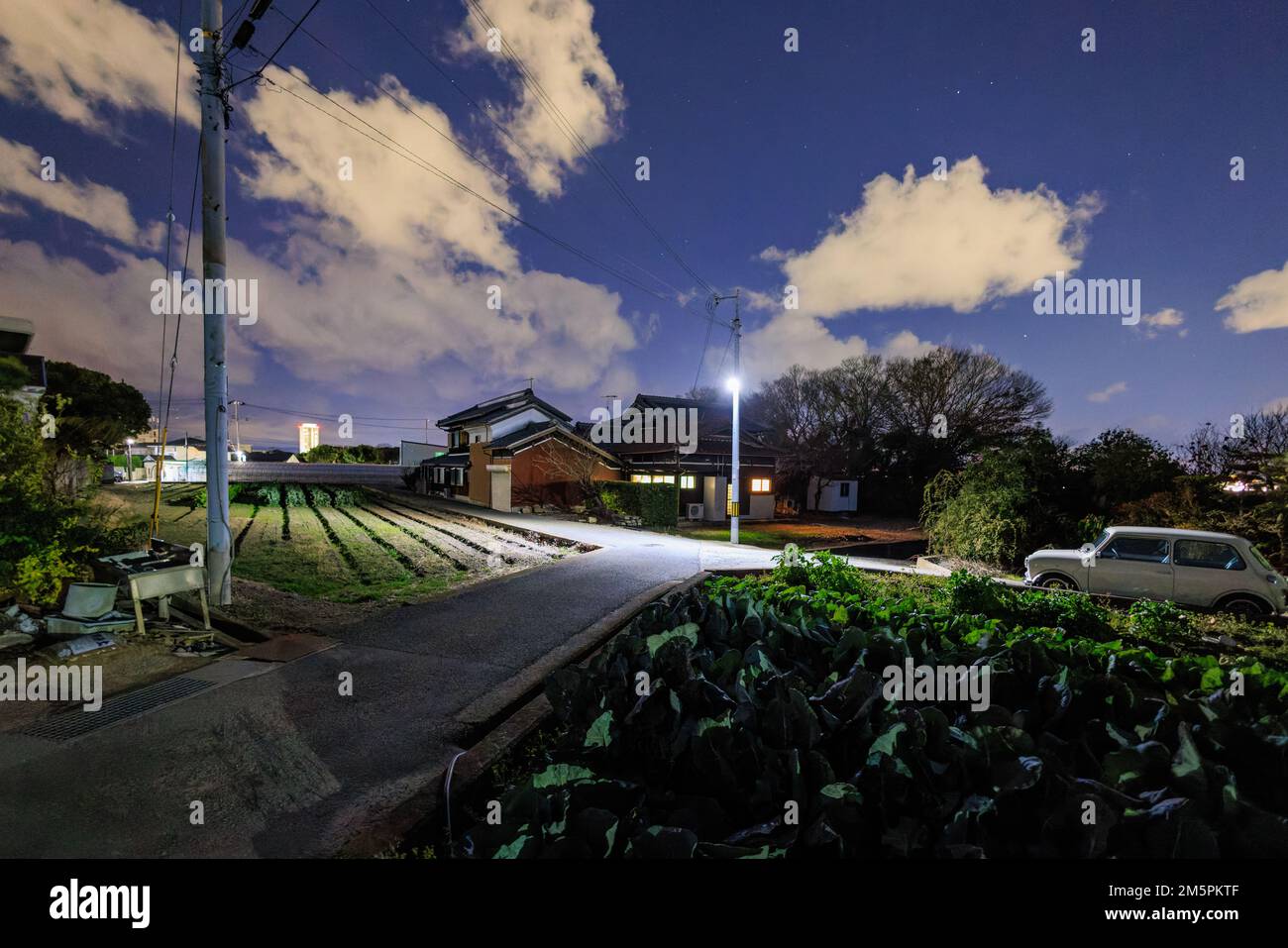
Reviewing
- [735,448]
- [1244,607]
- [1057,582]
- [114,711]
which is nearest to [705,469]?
[735,448]

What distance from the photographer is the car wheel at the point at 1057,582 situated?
8.45 meters

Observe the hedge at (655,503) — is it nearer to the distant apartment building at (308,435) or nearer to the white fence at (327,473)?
the white fence at (327,473)

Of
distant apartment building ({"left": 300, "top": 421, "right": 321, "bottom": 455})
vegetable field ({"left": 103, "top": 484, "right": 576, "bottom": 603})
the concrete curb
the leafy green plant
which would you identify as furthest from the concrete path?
distant apartment building ({"left": 300, "top": 421, "right": 321, "bottom": 455})

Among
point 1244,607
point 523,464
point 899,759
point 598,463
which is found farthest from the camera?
point 598,463

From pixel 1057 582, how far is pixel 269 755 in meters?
10.9

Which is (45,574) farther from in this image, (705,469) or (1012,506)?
(705,469)

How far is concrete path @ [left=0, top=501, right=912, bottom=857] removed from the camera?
260 cm

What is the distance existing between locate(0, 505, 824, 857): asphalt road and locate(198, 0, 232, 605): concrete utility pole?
2427 millimetres

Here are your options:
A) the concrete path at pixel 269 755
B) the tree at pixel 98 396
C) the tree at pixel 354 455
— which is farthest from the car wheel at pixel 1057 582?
the tree at pixel 354 455

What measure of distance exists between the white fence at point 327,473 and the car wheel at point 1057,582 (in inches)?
1923

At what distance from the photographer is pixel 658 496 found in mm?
20703

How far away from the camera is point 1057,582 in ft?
28.0
